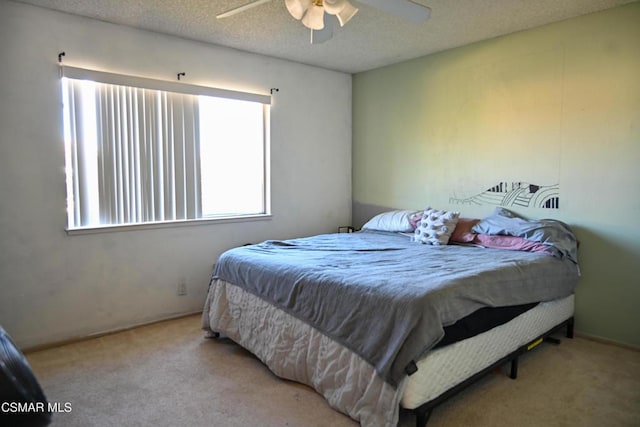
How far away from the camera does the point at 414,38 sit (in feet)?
11.6

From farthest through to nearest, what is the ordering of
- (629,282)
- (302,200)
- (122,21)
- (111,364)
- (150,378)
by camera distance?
1. (302,200)
2. (122,21)
3. (629,282)
4. (111,364)
5. (150,378)

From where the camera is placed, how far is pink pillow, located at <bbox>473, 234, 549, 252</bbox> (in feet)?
9.70

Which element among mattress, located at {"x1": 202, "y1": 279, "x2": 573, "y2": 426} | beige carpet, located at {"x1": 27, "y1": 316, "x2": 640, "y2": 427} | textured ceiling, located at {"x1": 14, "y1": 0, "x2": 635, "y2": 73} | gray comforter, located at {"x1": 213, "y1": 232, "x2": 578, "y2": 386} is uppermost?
textured ceiling, located at {"x1": 14, "y1": 0, "x2": 635, "y2": 73}

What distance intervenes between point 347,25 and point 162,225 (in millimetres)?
2243

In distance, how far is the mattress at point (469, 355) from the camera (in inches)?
73.8

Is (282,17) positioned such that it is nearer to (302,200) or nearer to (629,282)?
(302,200)

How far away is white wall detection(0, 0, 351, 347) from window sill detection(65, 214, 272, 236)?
0.04 metres

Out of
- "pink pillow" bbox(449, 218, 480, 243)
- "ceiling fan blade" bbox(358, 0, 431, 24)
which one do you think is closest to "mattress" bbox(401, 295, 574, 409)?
"pink pillow" bbox(449, 218, 480, 243)

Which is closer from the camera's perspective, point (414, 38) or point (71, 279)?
point (71, 279)

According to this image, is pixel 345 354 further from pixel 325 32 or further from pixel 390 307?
pixel 325 32

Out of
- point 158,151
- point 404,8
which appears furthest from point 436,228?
point 158,151

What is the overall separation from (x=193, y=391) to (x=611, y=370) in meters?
2.59

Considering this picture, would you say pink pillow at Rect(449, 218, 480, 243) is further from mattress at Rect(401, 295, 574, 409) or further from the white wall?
the white wall

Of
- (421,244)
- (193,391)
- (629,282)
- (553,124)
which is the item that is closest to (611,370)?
(629,282)
